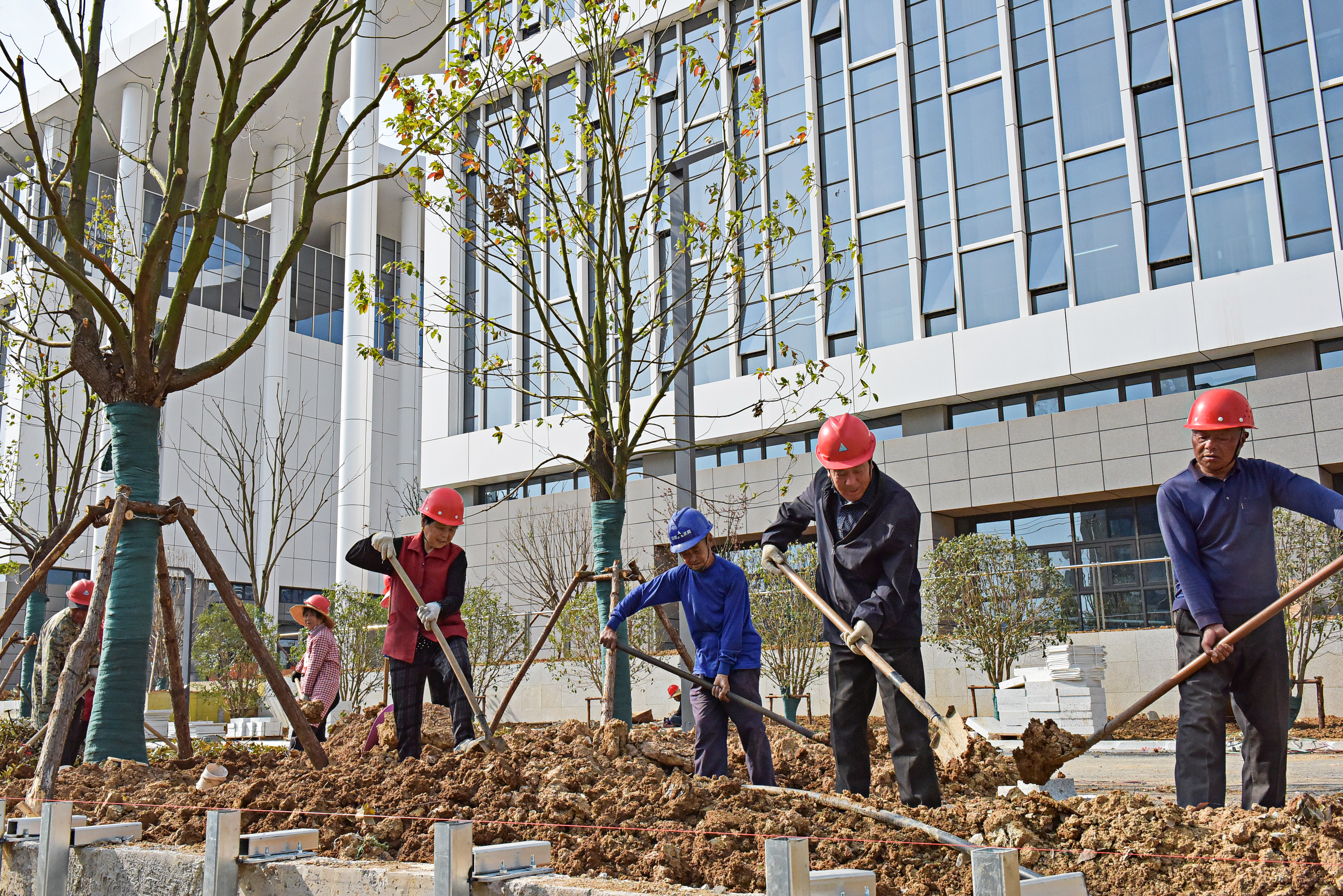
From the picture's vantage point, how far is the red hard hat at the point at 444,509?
6.43 meters

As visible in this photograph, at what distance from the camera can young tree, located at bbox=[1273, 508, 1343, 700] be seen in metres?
14.4

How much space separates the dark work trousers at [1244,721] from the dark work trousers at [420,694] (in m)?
3.86

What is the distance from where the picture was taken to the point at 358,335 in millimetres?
36312

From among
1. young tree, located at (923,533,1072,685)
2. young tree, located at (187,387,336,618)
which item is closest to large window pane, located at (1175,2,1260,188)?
young tree, located at (923,533,1072,685)

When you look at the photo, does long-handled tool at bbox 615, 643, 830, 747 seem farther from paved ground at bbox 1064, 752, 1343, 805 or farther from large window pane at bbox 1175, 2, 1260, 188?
large window pane at bbox 1175, 2, 1260, 188

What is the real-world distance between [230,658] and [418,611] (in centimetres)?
1682

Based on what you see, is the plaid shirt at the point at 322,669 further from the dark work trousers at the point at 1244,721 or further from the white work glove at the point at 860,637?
the dark work trousers at the point at 1244,721

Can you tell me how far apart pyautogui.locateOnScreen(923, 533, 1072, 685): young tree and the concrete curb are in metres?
13.5

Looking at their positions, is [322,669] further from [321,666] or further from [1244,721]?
[1244,721]

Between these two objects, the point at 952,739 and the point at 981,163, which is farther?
the point at 981,163

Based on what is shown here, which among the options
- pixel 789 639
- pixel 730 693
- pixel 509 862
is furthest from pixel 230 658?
pixel 509 862

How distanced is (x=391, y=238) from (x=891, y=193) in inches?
988

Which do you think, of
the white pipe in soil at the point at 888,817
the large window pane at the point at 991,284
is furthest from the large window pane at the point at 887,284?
the white pipe in soil at the point at 888,817

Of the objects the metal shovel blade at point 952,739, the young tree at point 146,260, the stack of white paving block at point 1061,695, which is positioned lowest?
the stack of white paving block at point 1061,695
